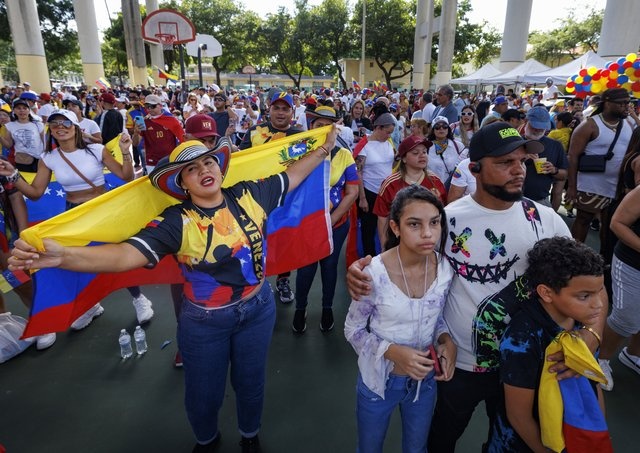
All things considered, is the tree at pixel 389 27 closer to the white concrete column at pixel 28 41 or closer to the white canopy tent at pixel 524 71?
the white canopy tent at pixel 524 71

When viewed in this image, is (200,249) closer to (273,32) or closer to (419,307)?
(419,307)

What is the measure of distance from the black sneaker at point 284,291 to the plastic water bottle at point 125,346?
1600 millimetres

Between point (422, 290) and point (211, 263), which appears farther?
point (211, 263)

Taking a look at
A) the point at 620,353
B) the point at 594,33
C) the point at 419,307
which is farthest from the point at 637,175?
the point at 594,33

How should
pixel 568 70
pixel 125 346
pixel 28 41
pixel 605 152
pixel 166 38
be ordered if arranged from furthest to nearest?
pixel 28 41, pixel 568 70, pixel 166 38, pixel 605 152, pixel 125 346

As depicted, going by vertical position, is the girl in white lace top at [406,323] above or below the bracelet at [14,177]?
below

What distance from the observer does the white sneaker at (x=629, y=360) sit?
3251 mm

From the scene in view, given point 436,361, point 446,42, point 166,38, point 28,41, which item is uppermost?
point 446,42

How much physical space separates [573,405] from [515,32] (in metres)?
27.0

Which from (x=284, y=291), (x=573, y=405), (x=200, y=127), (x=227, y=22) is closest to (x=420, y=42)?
(x=227, y=22)

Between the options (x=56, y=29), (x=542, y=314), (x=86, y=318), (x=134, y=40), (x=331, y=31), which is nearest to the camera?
(x=542, y=314)

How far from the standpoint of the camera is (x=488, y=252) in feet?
6.11

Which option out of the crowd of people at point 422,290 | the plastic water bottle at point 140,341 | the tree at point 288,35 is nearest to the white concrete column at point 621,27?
the crowd of people at point 422,290

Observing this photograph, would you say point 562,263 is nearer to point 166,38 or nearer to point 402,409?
point 402,409
